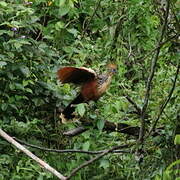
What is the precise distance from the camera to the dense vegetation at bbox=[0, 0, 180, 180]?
2.64 meters

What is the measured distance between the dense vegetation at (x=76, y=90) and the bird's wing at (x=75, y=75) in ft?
0.43

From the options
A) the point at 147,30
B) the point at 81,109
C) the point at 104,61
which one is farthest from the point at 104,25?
the point at 81,109

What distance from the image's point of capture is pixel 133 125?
2777 millimetres

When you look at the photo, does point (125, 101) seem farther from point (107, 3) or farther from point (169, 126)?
point (107, 3)

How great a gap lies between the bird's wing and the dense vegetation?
13 cm

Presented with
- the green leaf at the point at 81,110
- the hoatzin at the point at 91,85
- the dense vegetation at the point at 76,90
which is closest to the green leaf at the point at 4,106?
the dense vegetation at the point at 76,90

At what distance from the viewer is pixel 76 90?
11.0ft

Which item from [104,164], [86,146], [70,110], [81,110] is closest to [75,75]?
[81,110]

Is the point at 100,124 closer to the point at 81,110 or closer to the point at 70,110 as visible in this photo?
the point at 81,110

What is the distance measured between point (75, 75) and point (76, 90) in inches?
23.4

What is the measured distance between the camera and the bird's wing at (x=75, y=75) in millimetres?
2612

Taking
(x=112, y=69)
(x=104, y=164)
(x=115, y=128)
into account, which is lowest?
(x=104, y=164)

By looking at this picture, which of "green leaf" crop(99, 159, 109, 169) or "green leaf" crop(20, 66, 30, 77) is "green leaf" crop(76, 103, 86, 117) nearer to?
"green leaf" crop(99, 159, 109, 169)

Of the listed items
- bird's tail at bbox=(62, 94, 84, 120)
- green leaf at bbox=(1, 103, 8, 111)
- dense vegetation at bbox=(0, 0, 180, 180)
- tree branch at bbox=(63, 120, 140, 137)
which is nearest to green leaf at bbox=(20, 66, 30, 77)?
dense vegetation at bbox=(0, 0, 180, 180)
